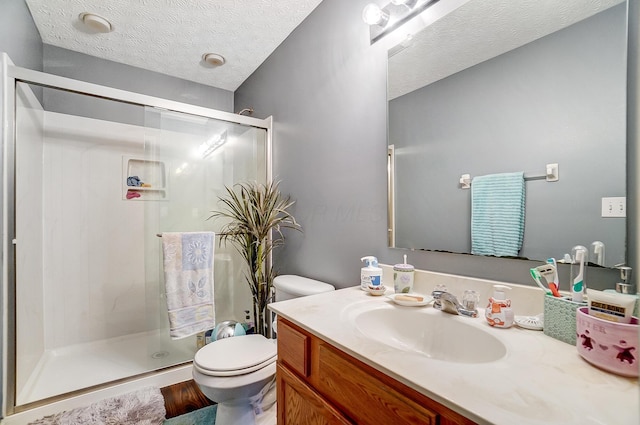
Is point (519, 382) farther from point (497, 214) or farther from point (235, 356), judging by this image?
point (235, 356)

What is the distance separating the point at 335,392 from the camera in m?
0.77

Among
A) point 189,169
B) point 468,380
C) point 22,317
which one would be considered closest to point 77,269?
point 22,317

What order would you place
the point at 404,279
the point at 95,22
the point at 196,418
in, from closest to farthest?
1. the point at 404,279
2. the point at 196,418
3. the point at 95,22

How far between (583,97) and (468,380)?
83cm

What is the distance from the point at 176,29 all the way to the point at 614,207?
2.58 metres

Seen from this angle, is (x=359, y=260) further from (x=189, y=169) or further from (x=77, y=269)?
(x=77, y=269)

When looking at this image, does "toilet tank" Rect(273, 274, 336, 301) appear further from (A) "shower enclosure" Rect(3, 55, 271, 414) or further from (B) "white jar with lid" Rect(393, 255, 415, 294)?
(A) "shower enclosure" Rect(3, 55, 271, 414)

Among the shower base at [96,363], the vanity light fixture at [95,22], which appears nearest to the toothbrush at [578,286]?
the shower base at [96,363]

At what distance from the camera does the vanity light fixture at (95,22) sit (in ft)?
6.17

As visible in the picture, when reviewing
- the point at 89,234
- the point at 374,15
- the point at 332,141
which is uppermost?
the point at 374,15

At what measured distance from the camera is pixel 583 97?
786mm

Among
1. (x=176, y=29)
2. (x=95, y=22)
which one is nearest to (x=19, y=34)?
(x=95, y=22)

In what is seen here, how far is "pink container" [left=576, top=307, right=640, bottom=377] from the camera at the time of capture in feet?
1.83

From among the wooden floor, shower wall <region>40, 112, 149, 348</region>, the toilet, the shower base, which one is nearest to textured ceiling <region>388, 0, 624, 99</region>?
the toilet
